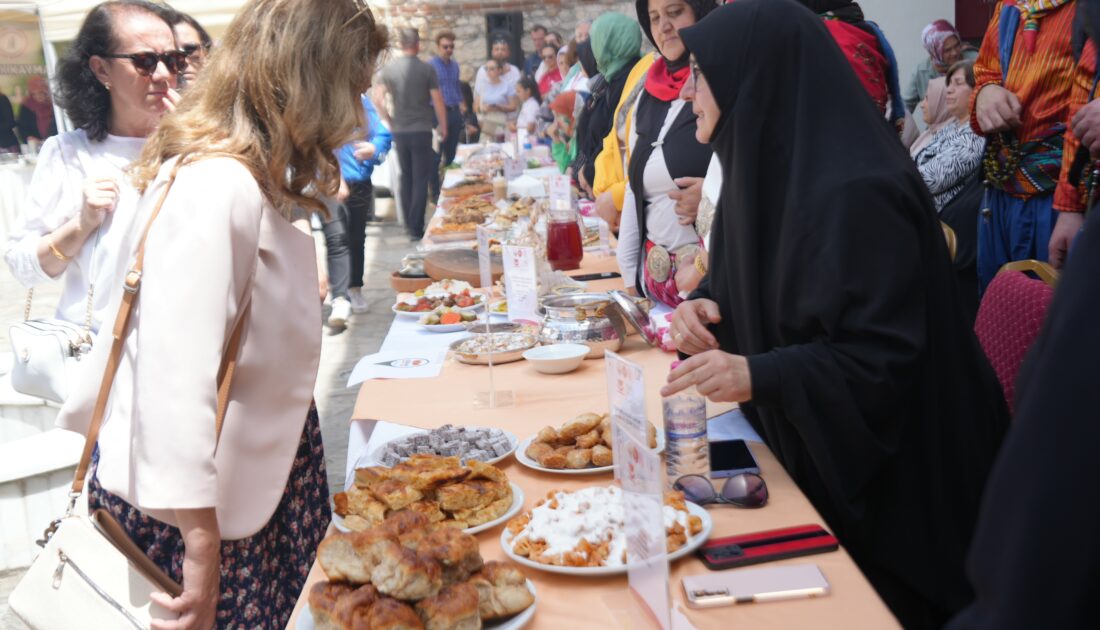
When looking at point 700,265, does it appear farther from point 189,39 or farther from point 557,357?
point 189,39

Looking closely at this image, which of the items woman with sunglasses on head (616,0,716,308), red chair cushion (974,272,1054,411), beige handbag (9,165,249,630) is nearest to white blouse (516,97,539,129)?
woman with sunglasses on head (616,0,716,308)

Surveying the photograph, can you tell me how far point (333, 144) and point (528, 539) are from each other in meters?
0.73

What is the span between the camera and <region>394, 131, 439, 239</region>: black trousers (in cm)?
971

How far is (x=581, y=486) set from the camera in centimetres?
172

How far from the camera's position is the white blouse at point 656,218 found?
10.0ft

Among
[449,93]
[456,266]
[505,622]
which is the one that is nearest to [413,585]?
[505,622]

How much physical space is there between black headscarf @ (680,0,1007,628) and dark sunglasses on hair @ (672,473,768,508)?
0.13 meters

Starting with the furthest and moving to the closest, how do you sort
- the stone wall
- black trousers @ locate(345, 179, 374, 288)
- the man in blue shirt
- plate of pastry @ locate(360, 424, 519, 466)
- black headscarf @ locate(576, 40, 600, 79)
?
the stone wall, the man in blue shirt, black trousers @ locate(345, 179, 374, 288), black headscarf @ locate(576, 40, 600, 79), plate of pastry @ locate(360, 424, 519, 466)

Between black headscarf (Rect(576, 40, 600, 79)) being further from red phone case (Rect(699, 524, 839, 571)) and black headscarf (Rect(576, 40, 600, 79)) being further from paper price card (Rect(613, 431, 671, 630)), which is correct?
paper price card (Rect(613, 431, 671, 630))

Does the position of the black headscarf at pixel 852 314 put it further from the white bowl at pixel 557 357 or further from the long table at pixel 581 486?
the white bowl at pixel 557 357

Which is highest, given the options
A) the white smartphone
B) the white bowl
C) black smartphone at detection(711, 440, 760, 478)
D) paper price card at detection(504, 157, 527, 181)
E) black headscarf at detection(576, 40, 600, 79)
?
black headscarf at detection(576, 40, 600, 79)

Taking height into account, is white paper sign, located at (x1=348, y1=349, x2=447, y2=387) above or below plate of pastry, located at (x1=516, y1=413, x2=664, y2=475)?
below

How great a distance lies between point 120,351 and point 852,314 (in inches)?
46.1

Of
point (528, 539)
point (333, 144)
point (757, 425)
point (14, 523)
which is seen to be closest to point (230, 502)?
point (528, 539)
